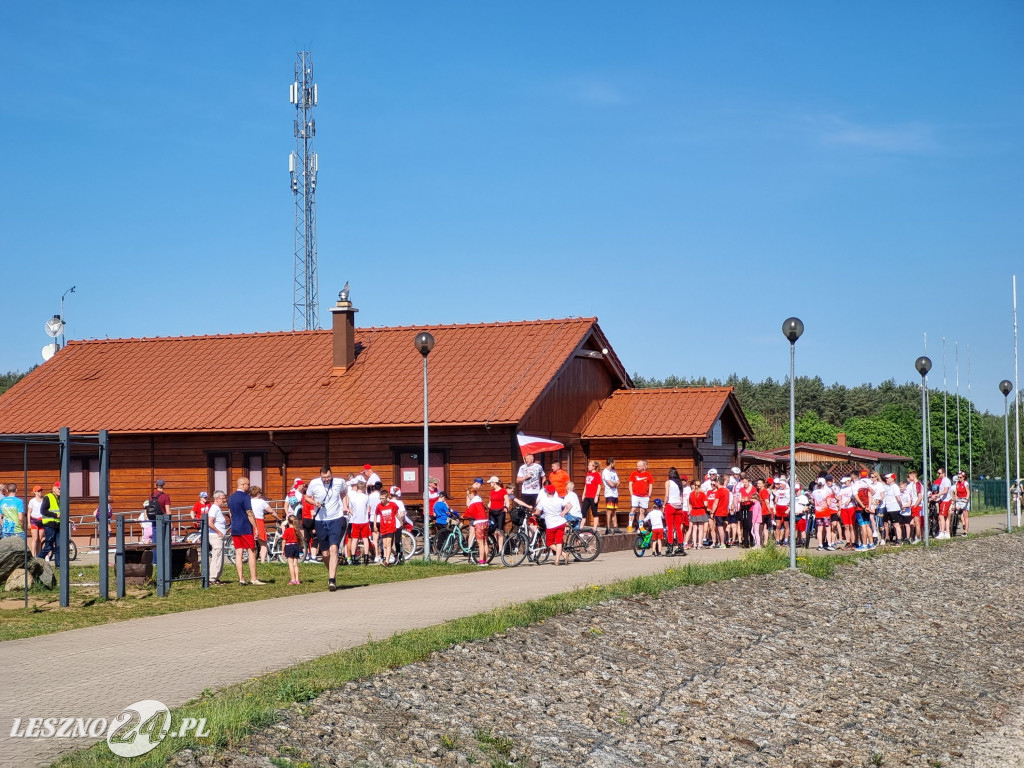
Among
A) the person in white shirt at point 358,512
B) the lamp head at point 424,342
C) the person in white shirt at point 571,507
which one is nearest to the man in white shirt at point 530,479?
the person in white shirt at point 571,507

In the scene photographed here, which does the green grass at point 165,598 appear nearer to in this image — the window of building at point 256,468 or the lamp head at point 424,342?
the lamp head at point 424,342

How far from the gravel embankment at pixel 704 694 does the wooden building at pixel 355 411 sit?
13.0 metres

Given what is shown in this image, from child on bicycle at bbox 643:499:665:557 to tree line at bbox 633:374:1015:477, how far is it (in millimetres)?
34644

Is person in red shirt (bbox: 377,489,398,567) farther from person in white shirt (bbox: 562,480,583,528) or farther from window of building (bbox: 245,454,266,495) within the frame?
window of building (bbox: 245,454,266,495)

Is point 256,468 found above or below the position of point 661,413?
below

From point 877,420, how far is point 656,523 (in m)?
69.5

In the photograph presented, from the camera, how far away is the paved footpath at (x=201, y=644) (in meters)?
9.37

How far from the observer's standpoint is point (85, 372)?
1497 inches

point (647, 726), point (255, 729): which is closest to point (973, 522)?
point (647, 726)

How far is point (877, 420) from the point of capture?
8950cm

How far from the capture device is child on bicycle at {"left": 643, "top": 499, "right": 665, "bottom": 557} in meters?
24.1

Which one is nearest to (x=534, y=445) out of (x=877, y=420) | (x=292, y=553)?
(x=292, y=553)

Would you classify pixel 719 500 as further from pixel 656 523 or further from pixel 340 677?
pixel 340 677

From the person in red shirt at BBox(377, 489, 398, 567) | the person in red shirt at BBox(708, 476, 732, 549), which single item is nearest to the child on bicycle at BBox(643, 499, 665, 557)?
the person in red shirt at BBox(708, 476, 732, 549)
